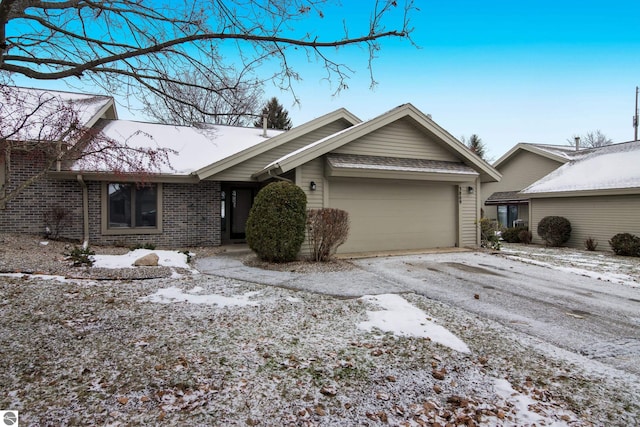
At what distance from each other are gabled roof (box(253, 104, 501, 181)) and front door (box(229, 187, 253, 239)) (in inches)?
105

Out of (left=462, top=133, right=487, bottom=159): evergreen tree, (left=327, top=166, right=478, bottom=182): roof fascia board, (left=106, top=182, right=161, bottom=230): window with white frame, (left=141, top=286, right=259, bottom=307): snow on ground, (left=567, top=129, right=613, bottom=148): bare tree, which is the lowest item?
(left=141, top=286, right=259, bottom=307): snow on ground

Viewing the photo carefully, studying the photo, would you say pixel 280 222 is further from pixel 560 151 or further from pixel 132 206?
pixel 560 151

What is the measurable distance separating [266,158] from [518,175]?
60.3 feet

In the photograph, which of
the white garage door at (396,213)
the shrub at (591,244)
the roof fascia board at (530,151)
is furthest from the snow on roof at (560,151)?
the white garage door at (396,213)

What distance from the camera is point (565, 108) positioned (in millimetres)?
17734

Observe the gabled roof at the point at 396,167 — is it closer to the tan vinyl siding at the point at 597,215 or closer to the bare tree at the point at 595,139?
the tan vinyl siding at the point at 597,215

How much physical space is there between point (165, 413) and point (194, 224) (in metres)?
9.63

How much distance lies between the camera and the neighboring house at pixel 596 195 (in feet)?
43.2

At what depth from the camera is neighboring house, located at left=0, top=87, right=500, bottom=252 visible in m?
9.84

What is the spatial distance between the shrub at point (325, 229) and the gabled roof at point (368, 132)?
1531 millimetres

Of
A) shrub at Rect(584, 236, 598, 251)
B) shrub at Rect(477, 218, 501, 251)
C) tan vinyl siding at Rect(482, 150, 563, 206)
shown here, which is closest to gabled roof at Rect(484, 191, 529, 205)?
tan vinyl siding at Rect(482, 150, 563, 206)

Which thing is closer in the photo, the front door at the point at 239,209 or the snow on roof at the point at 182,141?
the snow on roof at the point at 182,141

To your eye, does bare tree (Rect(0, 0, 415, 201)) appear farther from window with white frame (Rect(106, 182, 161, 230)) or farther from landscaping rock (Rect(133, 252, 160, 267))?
window with white frame (Rect(106, 182, 161, 230))

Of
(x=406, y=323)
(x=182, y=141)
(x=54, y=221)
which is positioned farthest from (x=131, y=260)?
(x=182, y=141)
